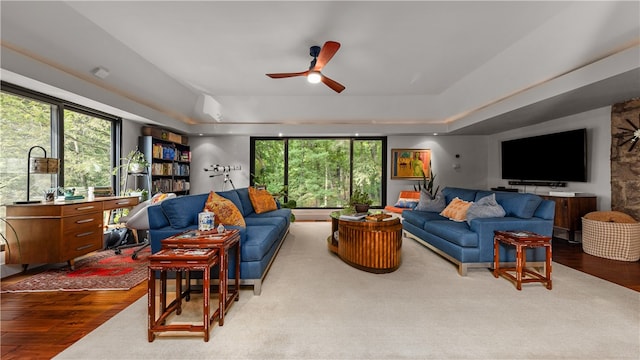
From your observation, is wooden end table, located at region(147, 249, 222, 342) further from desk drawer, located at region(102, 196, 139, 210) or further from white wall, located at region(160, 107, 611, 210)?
white wall, located at region(160, 107, 611, 210)

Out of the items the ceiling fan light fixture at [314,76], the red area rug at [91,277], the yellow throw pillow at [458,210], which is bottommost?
the red area rug at [91,277]

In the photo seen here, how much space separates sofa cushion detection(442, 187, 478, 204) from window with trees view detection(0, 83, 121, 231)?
625cm

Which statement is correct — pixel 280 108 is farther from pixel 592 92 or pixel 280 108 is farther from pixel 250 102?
pixel 592 92

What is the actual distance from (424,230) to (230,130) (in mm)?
5036

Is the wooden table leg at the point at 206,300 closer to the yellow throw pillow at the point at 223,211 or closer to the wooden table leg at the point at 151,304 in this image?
the wooden table leg at the point at 151,304

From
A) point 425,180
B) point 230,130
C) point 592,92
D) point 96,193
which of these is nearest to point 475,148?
point 425,180

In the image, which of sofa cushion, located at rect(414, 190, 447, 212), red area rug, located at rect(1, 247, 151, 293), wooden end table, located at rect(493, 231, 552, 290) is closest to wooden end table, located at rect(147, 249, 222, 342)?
red area rug, located at rect(1, 247, 151, 293)

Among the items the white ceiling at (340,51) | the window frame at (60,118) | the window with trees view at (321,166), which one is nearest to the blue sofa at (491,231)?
the white ceiling at (340,51)

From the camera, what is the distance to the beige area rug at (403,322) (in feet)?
5.82

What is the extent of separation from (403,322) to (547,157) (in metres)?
5.19

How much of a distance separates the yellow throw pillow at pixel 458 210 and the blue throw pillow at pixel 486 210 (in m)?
0.35

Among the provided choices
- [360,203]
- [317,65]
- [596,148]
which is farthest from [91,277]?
[596,148]

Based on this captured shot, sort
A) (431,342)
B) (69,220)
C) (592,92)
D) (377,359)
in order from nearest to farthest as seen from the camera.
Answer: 1. (377,359)
2. (431,342)
3. (69,220)
4. (592,92)

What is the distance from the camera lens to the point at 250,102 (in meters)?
5.88
